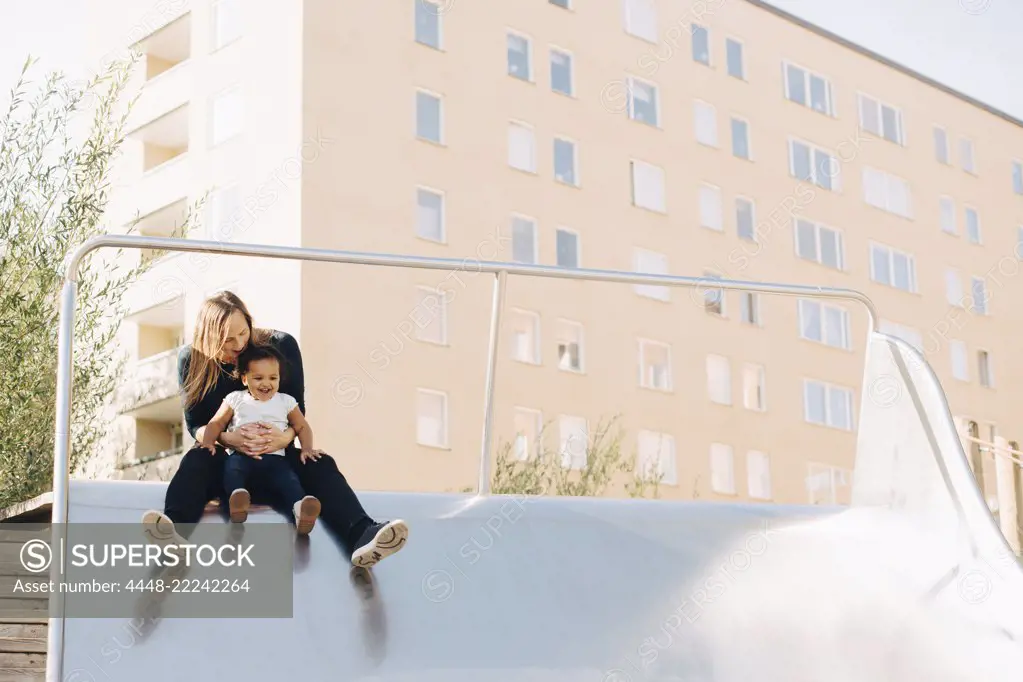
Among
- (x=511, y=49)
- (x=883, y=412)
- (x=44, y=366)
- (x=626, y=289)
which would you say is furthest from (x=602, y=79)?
(x=883, y=412)

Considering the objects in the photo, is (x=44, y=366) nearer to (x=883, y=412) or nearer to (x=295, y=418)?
(x=295, y=418)

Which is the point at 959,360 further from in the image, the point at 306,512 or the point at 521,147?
the point at 306,512

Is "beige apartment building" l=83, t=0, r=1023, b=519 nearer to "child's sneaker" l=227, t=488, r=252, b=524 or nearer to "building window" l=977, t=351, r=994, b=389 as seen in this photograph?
"building window" l=977, t=351, r=994, b=389

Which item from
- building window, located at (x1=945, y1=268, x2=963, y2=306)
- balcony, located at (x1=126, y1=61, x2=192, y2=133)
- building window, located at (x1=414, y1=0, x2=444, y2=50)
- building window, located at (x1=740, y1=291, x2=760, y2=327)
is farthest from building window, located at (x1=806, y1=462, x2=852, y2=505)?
balcony, located at (x1=126, y1=61, x2=192, y2=133)

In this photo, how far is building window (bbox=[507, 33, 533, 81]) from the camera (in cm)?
3716

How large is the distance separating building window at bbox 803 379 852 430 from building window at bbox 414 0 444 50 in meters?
15.0

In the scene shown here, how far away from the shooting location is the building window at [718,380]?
3991cm

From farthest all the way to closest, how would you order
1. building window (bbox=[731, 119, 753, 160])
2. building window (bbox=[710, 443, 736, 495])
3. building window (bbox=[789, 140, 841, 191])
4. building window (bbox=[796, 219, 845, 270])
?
building window (bbox=[789, 140, 841, 191]), building window (bbox=[796, 219, 845, 270]), building window (bbox=[731, 119, 753, 160]), building window (bbox=[710, 443, 736, 495])

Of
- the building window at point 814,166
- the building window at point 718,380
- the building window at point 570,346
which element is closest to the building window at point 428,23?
the building window at point 570,346

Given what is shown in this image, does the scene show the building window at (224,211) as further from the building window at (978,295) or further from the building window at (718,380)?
the building window at (978,295)

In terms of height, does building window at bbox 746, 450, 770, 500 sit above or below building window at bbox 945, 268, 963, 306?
below

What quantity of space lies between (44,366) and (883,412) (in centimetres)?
696

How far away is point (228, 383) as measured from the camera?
640 centimetres

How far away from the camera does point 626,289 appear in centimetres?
3788
